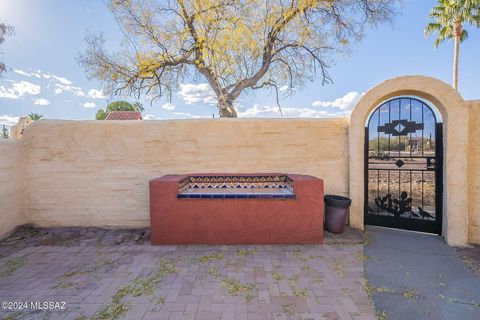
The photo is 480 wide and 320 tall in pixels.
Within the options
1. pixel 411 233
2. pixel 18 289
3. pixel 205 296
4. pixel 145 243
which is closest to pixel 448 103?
pixel 411 233

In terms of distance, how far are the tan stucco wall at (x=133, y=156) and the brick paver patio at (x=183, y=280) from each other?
0.86 metres

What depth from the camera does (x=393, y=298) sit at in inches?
95.5

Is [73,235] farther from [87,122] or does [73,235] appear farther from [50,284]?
[87,122]

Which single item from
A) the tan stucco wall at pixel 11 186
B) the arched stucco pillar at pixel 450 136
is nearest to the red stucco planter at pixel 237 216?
the arched stucco pillar at pixel 450 136

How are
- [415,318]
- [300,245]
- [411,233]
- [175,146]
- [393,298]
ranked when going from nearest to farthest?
1. [415,318]
2. [393,298]
3. [300,245]
4. [411,233]
5. [175,146]

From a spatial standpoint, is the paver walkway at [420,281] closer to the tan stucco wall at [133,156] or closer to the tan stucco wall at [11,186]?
the tan stucco wall at [133,156]

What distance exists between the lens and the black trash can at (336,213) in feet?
13.5

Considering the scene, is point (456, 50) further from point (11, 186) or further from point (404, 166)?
point (11, 186)

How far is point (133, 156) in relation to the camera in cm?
463

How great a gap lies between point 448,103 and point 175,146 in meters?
5.37

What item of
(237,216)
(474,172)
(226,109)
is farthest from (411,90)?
(226,109)

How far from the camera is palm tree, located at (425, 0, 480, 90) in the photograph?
11609 millimetres

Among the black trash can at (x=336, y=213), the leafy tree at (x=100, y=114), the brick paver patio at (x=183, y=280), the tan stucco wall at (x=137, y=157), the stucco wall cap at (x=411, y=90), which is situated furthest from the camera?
the leafy tree at (x=100, y=114)

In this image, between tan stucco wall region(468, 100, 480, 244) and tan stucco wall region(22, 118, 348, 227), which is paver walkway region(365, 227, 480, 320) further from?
tan stucco wall region(22, 118, 348, 227)
